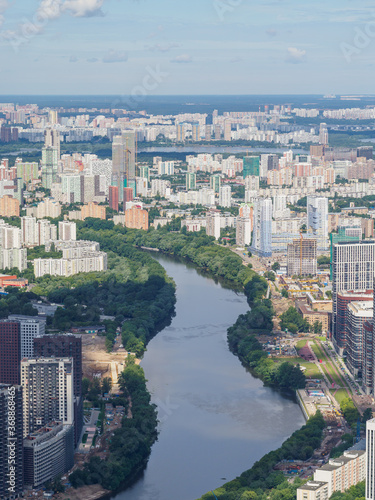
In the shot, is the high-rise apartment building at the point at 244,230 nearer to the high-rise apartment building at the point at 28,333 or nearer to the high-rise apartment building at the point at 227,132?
the high-rise apartment building at the point at 28,333

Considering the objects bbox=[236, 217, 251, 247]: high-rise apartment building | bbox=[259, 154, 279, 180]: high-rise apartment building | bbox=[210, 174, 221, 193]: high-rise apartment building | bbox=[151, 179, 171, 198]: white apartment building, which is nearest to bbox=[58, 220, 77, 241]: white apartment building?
bbox=[236, 217, 251, 247]: high-rise apartment building

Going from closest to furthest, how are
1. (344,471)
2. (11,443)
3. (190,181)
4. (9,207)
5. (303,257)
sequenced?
(344,471) < (11,443) < (303,257) < (9,207) < (190,181)

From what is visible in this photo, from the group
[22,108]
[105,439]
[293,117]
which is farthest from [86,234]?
[293,117]

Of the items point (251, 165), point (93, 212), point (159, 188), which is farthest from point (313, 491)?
point (251, 165)

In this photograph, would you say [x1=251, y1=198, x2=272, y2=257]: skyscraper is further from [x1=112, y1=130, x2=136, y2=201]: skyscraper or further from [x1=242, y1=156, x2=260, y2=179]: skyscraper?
[x1=242, y1=156, x2=260, y2=179]: skyscraper

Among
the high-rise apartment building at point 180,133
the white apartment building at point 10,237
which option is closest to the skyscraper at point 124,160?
the white apartment building at point 10,237

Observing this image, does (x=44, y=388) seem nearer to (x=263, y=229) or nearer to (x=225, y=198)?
(x=263, y=229)
